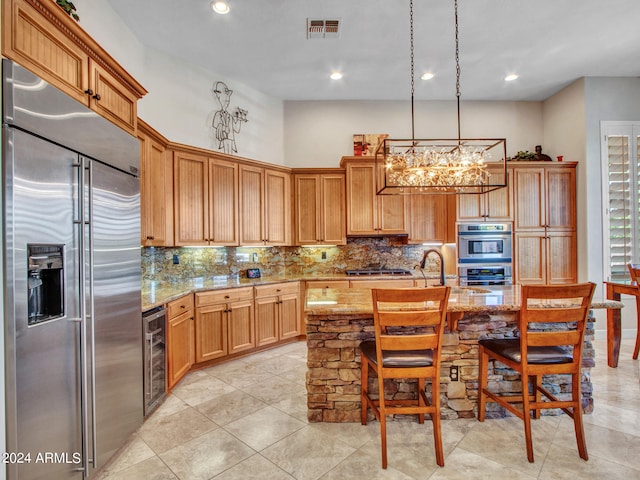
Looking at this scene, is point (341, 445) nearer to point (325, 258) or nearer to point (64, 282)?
point (64, 282)

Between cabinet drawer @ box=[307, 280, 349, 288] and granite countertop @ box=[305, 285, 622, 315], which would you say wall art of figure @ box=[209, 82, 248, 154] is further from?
granite countertop @ box=[305, 285, 622, 315]

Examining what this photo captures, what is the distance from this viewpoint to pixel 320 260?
15.5 ft

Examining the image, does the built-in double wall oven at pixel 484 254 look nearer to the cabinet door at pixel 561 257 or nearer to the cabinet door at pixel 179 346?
the cabinet door at pixel 561 257

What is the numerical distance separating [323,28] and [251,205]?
7.21 ft

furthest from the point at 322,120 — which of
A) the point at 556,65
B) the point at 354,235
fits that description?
the point at 556,65

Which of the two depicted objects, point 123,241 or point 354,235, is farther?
point 354,235

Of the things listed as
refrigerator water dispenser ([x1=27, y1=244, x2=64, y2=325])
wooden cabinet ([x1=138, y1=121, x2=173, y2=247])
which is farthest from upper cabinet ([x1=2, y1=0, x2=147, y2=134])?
refrigerator water dispenser ([x1=27, y1=244, x2=64, y2=325])

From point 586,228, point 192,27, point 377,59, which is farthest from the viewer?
point 586,228

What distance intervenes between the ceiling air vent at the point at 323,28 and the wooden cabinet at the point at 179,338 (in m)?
3.01

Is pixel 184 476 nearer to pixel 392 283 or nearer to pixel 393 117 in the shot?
pixel 392 283

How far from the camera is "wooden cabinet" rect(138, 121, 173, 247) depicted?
2.77 metres

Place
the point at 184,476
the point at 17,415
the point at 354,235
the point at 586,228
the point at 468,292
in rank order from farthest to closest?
the point at 354,235, the point at 586,228, the point at 468,292, the point at 184,476, the point at 17,415

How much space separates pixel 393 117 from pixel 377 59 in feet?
4.08

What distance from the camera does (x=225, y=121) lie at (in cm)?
410
